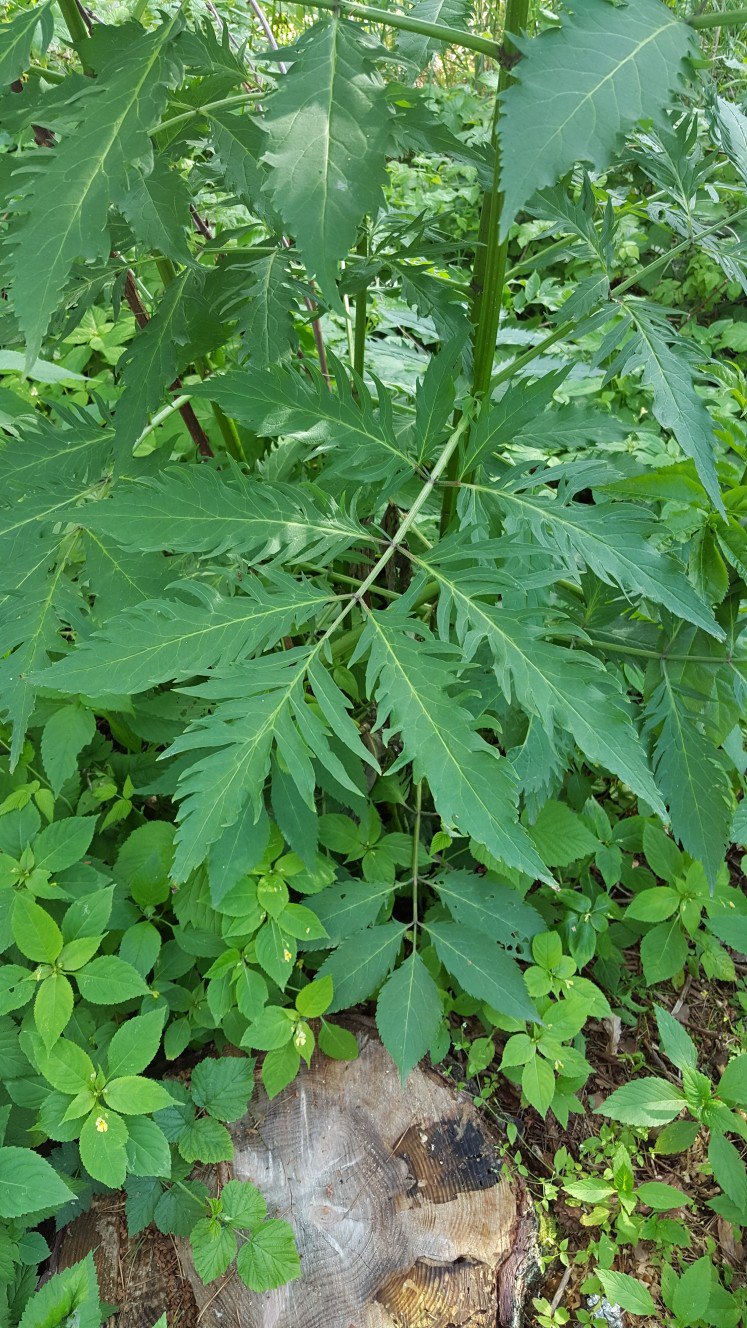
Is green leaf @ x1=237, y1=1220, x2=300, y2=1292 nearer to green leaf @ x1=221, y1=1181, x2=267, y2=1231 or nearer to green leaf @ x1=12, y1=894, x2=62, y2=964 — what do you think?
green leaf @ x1=221, y1=1181, x2=267, y2=1231

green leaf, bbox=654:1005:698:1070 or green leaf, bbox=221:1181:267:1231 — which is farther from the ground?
green leaf, bbox=221:1181:267:1231

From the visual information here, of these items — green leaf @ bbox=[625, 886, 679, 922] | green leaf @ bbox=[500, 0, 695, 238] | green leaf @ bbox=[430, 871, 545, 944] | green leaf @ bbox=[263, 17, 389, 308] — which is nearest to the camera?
green leaf @ bbox=[500, 0, 695, 238]

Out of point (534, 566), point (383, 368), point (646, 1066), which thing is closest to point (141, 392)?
point (534, 566)

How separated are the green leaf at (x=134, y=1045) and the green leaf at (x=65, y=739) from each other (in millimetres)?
418

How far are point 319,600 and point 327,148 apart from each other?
1.74 feet

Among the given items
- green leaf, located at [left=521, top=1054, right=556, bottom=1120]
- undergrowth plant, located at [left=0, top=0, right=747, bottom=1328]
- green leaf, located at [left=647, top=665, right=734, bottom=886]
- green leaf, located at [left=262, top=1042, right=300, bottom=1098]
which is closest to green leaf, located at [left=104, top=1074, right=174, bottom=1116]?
undergrowth plant, located at [left=0, top=0, right=747, bottom=1328]

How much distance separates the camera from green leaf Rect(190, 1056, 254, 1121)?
1510mm

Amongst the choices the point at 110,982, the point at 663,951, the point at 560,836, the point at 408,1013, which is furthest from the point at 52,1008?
the point at 663,951

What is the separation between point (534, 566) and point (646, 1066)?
1.36 metres

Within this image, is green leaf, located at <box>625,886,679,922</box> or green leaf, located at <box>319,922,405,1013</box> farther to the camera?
green leaf, located at <box>625,886,679,922</box>

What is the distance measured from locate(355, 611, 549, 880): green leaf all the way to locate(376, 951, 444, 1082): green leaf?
607 mm

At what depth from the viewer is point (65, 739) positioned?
150 centimetres

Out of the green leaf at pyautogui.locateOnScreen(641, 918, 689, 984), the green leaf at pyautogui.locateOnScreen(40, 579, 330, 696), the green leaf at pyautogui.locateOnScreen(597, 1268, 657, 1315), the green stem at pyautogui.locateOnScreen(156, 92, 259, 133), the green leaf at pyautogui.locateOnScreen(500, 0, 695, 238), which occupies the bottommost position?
the green leaf at pyautogui.locateOnScreen(597, 1268, 657, 1315)

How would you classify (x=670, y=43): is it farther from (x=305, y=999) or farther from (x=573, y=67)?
(x=305, y=999)
